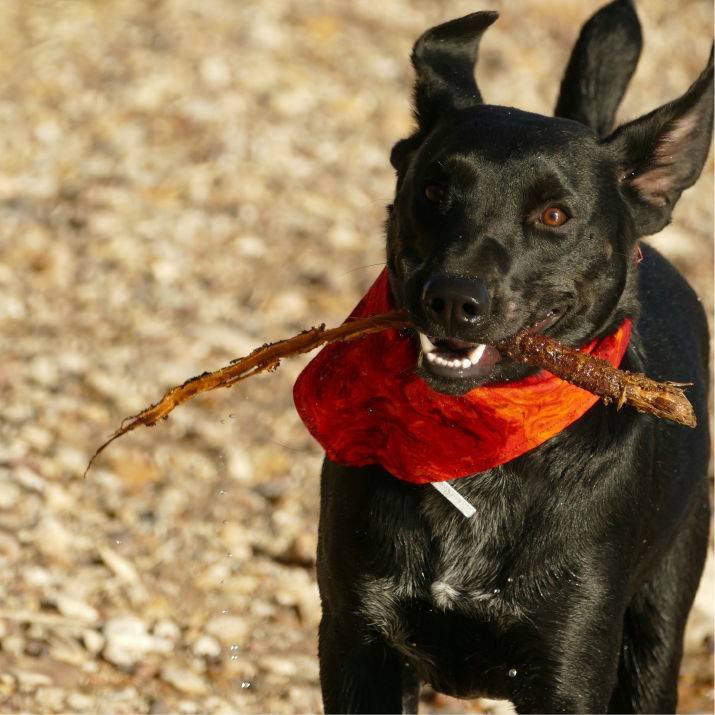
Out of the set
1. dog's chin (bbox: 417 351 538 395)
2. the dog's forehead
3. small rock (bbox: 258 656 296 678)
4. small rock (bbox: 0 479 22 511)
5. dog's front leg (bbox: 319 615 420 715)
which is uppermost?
the dog's forehead

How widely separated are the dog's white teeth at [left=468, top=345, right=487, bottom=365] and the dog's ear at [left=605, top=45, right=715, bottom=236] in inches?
28.4

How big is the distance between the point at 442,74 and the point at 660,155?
2.55 feet

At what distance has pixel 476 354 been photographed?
3.00m

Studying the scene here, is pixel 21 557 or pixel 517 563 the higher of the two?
pixel 517 563

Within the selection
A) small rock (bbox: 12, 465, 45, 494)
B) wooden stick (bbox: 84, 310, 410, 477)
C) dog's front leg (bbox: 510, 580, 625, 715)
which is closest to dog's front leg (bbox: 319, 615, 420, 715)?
dog's front leg (bbox: 510, 580, 625, 715)

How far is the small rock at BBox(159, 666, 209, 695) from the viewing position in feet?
14.1

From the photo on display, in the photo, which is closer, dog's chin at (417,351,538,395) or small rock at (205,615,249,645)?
dog's chin at (417,351,538,395)

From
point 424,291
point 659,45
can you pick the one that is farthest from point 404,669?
point 659,45

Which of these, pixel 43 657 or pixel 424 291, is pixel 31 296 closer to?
pixel 43 657

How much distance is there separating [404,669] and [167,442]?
2581mm

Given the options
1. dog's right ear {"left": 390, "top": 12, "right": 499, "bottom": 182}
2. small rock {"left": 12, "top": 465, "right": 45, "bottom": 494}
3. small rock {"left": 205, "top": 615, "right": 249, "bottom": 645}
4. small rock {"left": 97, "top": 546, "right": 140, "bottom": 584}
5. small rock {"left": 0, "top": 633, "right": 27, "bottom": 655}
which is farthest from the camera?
small rock {"left": 12, "top": 465, "right": 45, "bottom": 494}

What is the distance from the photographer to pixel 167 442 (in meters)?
5.77

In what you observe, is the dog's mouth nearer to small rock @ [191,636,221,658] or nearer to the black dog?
the black dog

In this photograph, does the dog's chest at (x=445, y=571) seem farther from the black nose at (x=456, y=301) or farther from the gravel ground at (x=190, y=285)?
the gravel ground at (x=190, y=285)
